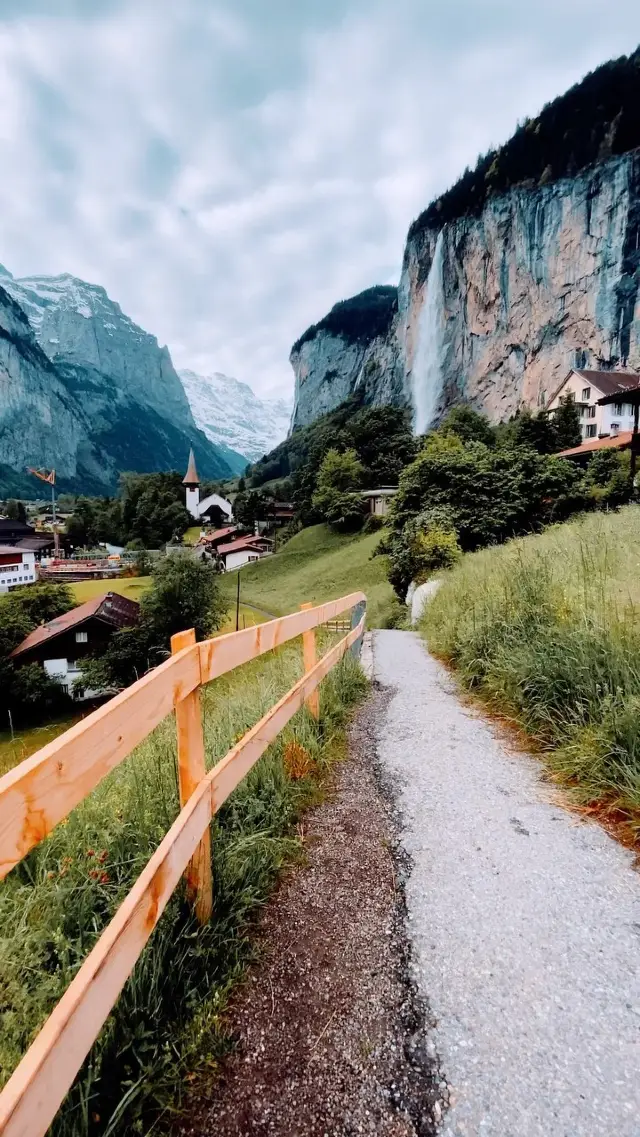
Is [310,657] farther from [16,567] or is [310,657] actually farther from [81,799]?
[16,567]

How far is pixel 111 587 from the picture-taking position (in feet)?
184

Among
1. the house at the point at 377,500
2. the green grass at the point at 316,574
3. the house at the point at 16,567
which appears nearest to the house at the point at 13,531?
the house at the point at 16,567

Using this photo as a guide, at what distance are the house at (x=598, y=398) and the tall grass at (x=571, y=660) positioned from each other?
4833 centimetres

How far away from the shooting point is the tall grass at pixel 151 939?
1366 millimetres

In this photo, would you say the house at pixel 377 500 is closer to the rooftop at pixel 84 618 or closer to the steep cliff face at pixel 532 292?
the rooftop at pixel 84 618

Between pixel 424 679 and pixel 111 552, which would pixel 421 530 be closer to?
pixel 424 679

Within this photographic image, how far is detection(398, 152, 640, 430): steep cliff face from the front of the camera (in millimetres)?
58656

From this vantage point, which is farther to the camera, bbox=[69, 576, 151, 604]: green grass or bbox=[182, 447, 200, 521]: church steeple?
bbox=[182, 447, 200, 521]: church steeple

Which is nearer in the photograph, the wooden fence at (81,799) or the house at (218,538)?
the wooden fence at (81,799)

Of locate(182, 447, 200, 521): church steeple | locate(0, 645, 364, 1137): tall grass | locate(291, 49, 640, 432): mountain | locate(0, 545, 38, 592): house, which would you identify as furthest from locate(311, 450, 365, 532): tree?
locate(0, 645, 364, 1137): tall grass

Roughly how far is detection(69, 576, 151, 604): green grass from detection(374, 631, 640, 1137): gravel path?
49749mm

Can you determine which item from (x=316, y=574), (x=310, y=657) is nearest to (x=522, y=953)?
(x=310, y=657)

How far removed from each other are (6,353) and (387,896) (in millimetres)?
230740

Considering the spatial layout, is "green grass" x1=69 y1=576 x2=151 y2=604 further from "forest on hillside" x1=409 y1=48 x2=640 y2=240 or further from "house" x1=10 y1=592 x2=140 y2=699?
"forest on hillside" x1=409 y1=48 x2=640 y2=240
